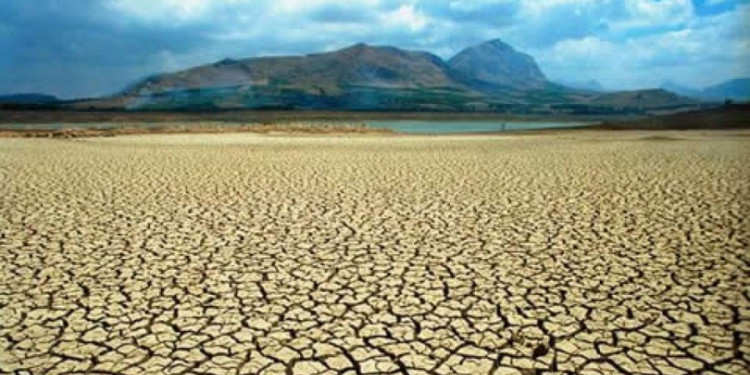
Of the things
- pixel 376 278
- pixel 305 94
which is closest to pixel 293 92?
pixel 305 94

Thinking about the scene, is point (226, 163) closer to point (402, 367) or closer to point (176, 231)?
point (176, 231)

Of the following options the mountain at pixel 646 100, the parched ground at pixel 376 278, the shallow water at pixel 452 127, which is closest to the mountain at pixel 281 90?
the mountain at pixel 646 100

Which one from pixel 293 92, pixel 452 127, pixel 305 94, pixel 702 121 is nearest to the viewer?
pixel 702 121

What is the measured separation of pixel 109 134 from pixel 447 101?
360 ft

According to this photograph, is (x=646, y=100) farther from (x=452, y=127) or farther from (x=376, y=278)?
(x=376, y=278)

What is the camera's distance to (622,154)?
16.0m

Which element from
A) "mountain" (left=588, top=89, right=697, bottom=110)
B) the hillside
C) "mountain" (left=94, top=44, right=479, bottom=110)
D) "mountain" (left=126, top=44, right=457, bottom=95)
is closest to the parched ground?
the hillside

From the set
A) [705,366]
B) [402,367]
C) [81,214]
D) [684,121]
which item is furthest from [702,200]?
[684,121]

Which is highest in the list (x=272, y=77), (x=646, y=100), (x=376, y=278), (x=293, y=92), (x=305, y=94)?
(x=272, y=77)

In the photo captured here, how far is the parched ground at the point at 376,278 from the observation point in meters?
3.23

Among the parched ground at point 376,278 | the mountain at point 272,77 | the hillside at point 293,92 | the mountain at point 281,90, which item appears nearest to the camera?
the parched ground at point 376,278

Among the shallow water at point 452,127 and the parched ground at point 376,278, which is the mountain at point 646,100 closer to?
the shallow water at point 452,127

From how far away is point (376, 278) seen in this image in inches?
183

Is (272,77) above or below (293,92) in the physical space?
above
